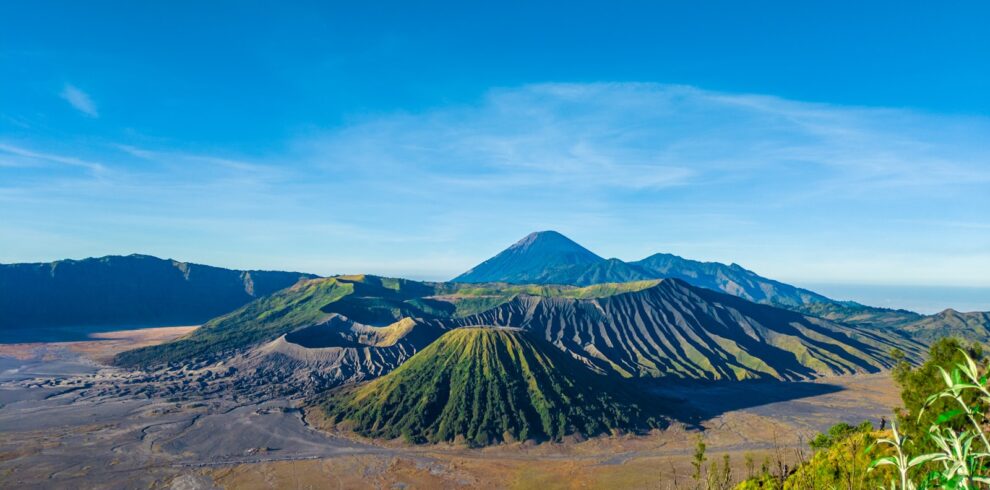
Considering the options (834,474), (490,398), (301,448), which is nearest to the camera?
(834,474)

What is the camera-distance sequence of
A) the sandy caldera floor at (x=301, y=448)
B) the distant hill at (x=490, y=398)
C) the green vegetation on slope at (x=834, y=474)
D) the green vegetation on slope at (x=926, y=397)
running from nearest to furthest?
the green vegetation on slope at (x=834, y=474)
the green vegetation on slope at (x=926, y=397)
the sandy caldera floor at (x=301, y=448)
the distant hill at (x=490, y=398)

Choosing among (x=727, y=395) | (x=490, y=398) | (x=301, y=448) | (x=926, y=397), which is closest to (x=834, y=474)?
(x=926, y=397)

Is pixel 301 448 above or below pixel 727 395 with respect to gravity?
below

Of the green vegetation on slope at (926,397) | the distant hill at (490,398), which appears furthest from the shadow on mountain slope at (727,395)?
the green vegetation on slope at (926,397)

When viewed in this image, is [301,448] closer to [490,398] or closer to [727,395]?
[490,398]

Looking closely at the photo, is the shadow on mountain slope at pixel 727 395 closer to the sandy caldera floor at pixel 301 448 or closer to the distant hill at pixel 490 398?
the sandy caldera floor at pixel 301 448

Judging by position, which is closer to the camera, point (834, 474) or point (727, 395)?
point (834, 474)

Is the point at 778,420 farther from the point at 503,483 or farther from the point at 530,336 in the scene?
the point at 503,483
